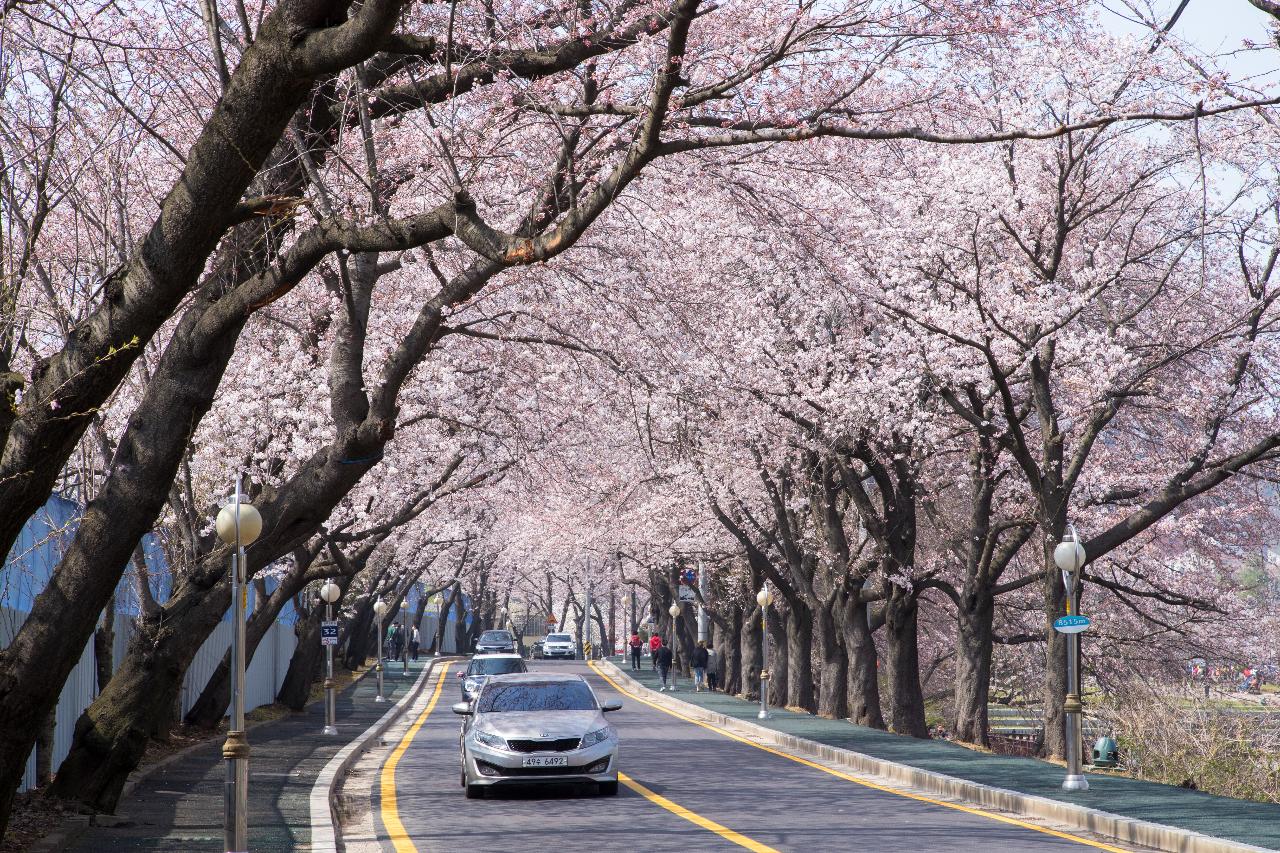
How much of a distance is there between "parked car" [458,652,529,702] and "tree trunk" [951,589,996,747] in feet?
32.9

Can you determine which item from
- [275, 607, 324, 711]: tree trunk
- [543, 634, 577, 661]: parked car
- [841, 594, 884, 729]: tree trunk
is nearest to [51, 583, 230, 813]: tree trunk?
[841, 594, 884, 729]: tree trunk

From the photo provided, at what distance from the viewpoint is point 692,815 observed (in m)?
15.4

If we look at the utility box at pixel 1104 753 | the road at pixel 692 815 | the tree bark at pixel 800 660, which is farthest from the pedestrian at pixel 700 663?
the utility box at pixel 1104 753

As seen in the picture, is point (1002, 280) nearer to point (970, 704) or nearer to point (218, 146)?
point (970, 704)

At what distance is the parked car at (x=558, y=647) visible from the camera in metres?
84.6

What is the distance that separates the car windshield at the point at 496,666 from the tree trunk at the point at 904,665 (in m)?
8.44

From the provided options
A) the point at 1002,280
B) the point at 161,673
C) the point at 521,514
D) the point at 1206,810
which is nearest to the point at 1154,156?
the point at 1002,280

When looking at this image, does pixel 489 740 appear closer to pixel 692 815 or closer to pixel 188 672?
pixel 692 815

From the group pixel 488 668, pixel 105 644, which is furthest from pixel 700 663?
pixel 105 644

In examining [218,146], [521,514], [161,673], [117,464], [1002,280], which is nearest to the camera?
[218,146]

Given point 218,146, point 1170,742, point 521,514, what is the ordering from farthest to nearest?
1. point 521,514
2. point 1170,742
3. point 218,146

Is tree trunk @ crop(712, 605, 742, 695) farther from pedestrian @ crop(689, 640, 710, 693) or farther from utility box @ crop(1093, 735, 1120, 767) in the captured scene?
utility box @ crop(1093, 735, 1120, 767)

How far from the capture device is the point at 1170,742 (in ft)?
72.8

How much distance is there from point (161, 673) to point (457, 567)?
59.7m
